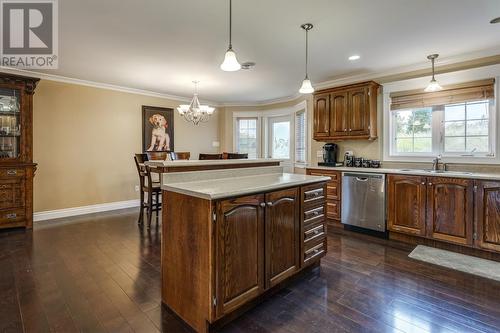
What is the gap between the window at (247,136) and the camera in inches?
268

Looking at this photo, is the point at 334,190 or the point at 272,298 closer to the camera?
the point at 272,298

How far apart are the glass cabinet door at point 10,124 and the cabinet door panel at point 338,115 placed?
484 centimetres

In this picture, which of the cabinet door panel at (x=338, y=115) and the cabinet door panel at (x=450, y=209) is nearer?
the cabinet door panel at (x=450, y=209)

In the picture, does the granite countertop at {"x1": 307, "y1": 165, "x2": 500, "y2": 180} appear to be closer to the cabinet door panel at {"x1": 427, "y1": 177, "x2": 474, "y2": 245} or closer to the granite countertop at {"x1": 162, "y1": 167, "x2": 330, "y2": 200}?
the cabinet door panel at {"x1": 427, "y1": 177, "x2": 474, "y2": 245}

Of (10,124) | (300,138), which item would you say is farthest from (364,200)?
(10,124)

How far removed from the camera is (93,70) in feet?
13.4

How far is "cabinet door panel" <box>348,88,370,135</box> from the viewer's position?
3973 mm

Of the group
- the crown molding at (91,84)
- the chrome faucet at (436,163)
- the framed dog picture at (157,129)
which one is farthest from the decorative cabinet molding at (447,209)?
the crown molding at (91,84)

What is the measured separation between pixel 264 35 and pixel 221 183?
5.98ft

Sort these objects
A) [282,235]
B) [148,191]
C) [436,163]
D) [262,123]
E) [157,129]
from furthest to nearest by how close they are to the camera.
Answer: [262,123]
[157,129]
[148,191]
[436,163]
[282,235]

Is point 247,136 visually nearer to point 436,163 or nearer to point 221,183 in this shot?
point 436,163

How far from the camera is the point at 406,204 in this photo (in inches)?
134

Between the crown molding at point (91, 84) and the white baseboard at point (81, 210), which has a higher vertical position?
the crown molding at point (91, 84)

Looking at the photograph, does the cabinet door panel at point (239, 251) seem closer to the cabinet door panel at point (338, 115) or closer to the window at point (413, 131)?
the cabinet door panel at point (338, 115)
